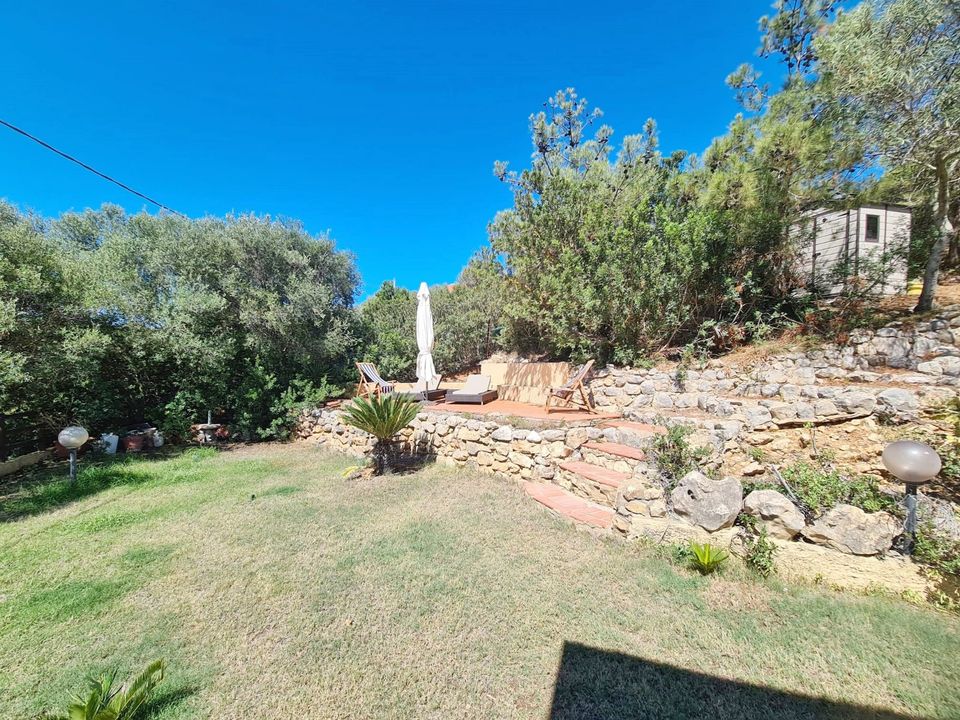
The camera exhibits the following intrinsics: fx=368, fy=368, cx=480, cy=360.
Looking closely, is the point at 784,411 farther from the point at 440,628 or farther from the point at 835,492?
the point at 440,628

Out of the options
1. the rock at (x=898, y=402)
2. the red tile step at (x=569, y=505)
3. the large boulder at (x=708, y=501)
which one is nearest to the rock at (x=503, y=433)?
the red tile step at (x=569, y=505)

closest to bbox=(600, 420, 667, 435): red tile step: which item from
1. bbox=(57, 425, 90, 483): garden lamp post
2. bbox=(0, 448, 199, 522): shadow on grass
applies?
bbox=(0, 448, 199, 522): shadow on grass

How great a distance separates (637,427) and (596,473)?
49.0 inches

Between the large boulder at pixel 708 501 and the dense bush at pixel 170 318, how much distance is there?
355 inches

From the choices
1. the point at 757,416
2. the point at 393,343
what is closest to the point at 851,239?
the point at 757,416

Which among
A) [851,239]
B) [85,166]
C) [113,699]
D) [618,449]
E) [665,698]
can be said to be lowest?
[665,698]

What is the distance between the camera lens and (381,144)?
14.4 meters

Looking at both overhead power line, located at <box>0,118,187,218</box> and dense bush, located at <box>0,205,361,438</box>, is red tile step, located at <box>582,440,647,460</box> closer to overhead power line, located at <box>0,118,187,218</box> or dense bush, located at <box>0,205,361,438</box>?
dense bush, located at <box>0,205,361,438</box>

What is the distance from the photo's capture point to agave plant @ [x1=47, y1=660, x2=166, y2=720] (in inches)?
69.9

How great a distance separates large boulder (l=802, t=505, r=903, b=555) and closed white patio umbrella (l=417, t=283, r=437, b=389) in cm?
727

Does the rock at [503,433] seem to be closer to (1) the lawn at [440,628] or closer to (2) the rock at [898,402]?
(1) the lawn at [440,628]

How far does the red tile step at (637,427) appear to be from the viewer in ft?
17.3

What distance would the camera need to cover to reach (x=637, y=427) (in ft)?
18.5

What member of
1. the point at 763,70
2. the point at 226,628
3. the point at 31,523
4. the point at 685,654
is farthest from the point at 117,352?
the point at 763,70
